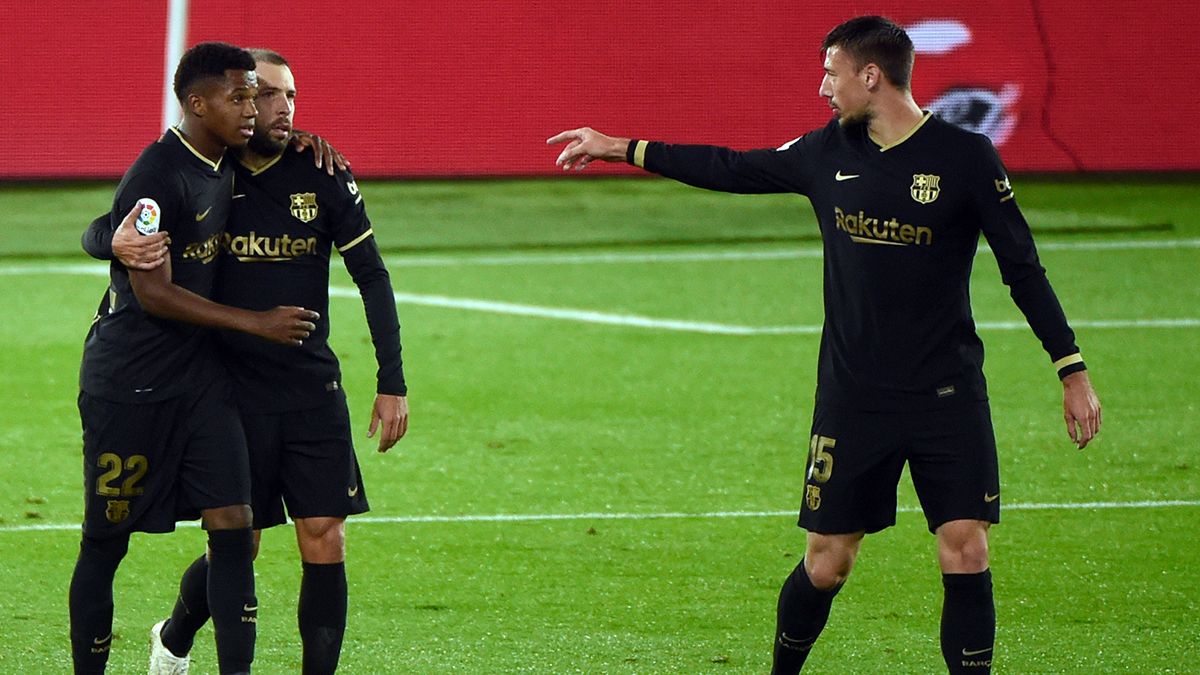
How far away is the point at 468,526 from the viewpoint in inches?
306

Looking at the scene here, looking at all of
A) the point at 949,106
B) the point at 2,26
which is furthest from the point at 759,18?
the point at 2,26

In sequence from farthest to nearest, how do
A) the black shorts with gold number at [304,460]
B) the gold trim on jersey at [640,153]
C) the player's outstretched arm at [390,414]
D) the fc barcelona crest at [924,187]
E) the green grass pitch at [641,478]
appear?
the green grass pitch at [641,478], the gold trim on jersey at [640,153], the player's outstretched arm at [390,414], the black shorts with gold number at [304,460], the fc barcelona crest at [924,187]

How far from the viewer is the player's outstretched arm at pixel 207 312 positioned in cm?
503

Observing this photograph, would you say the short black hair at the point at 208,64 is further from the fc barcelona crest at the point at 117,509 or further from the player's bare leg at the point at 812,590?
the player's bare leg at the point at 812,590

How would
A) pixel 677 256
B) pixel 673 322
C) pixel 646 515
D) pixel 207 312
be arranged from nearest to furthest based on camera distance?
1. pixel 207 312
2. pixel 646 515
3. pixel 673 322
4. pixel 677 256

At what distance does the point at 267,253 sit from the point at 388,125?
11.9 m

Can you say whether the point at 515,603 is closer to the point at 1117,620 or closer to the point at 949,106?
the point at 1117,620

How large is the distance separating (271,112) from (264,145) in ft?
0.30

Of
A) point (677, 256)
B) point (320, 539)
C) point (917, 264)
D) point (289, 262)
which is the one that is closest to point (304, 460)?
point (320, 539)

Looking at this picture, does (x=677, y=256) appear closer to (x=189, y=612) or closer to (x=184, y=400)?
(x=189, y=612)

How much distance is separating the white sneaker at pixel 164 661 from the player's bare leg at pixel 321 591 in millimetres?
491

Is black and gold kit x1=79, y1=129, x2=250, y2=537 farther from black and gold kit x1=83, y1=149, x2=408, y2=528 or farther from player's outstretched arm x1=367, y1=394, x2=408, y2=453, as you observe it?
player's outstretched arm x1=367, y1=394, x2=408, y2=453

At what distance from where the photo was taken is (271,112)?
5.35m

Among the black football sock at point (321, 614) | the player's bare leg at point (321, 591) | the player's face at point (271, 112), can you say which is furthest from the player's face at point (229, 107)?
the black football sock at point (321, 614)
